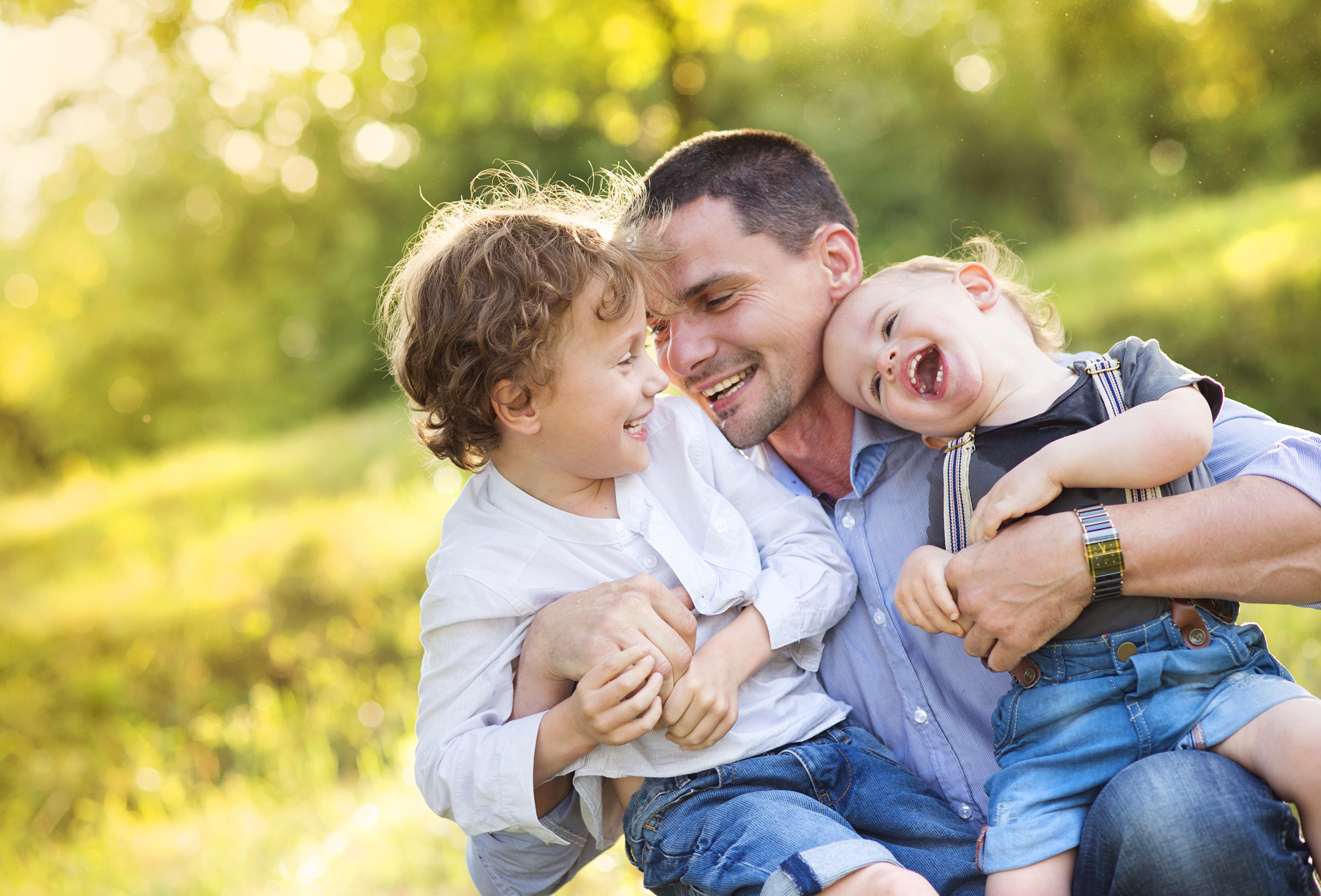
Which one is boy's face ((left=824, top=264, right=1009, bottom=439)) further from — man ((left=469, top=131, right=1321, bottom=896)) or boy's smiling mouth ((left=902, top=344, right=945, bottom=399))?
man ((left=469, top=131, right=1321, bottom=896))

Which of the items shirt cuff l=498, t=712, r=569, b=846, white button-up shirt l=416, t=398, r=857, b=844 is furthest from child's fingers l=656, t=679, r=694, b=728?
shirt cuff l=498, t=712, r=569, b=846

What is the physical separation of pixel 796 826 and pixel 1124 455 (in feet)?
2.65

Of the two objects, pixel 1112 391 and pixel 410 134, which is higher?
pixel 410 134

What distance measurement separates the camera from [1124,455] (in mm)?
1540

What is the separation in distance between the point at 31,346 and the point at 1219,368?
58.0 ft

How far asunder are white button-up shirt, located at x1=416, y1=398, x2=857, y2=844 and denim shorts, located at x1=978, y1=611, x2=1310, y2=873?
42cm

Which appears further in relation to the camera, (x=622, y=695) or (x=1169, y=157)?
(x=1169, y=157)

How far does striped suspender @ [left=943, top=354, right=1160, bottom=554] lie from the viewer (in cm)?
165

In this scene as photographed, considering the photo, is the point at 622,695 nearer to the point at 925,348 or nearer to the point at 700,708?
the point at 700,708

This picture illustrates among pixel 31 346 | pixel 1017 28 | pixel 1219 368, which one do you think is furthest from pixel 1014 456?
pixel 31 346

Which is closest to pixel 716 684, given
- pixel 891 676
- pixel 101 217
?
pixel 891 676

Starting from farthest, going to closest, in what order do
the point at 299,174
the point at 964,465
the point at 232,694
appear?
the point at 299,174 < the point at 232,694 < the point at 964,465

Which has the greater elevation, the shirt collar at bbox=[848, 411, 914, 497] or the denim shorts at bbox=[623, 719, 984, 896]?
the shirt collar at bbox=[848, 411, 914, 497]

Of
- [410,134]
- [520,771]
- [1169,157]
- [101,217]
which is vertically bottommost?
[520,771]
